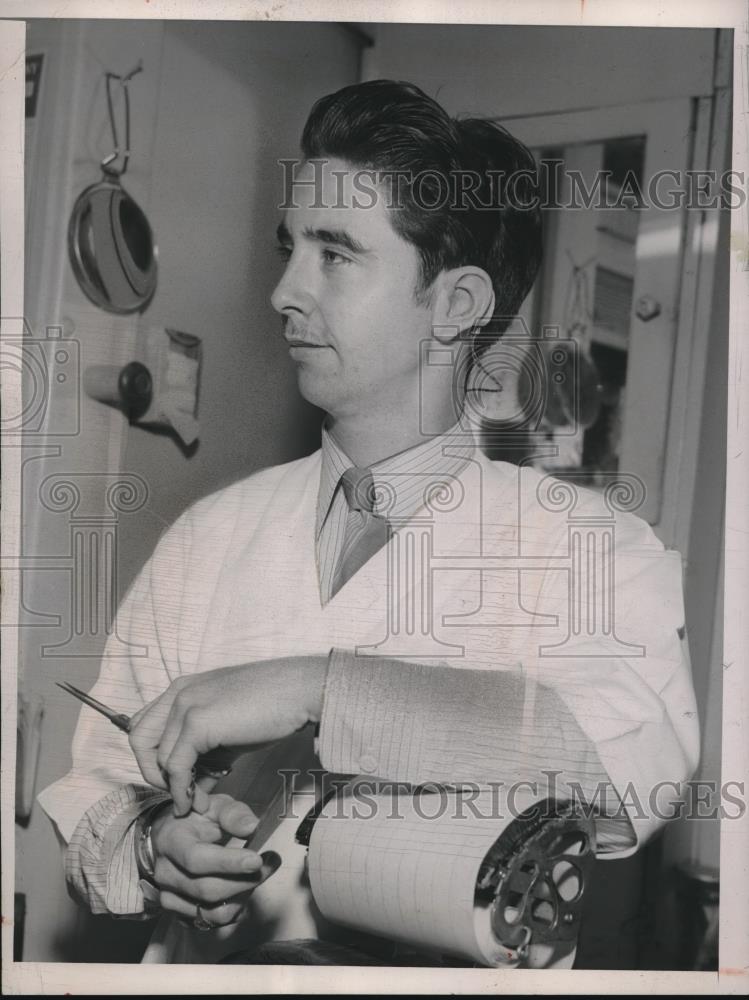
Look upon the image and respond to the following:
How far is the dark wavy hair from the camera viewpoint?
112 centimetres

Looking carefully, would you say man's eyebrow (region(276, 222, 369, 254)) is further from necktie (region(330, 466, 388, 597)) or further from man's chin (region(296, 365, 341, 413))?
necktie (region(330, 466, 388, 597))

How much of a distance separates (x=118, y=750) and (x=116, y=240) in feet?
2.00

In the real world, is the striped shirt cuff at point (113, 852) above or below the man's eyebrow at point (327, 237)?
below

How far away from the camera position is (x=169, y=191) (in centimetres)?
115

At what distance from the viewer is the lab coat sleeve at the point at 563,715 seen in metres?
1.10

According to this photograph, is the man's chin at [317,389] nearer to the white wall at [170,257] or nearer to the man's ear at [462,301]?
the white wall at [170,257]

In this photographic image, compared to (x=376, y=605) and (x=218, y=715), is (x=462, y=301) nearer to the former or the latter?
(x=376, y=605)

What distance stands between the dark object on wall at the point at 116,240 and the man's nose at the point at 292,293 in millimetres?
152

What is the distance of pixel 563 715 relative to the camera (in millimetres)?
1116

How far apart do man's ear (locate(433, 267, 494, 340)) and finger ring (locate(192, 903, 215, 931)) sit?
735 mm

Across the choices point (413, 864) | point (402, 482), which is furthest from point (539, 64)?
point (413, 864)

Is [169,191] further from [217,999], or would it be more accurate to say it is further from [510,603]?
[217,999]

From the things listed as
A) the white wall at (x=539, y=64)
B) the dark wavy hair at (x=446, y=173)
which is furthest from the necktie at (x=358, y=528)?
the white wall at (x=539, y=64)

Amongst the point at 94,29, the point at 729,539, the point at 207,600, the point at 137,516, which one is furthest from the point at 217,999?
the point at 94,29
